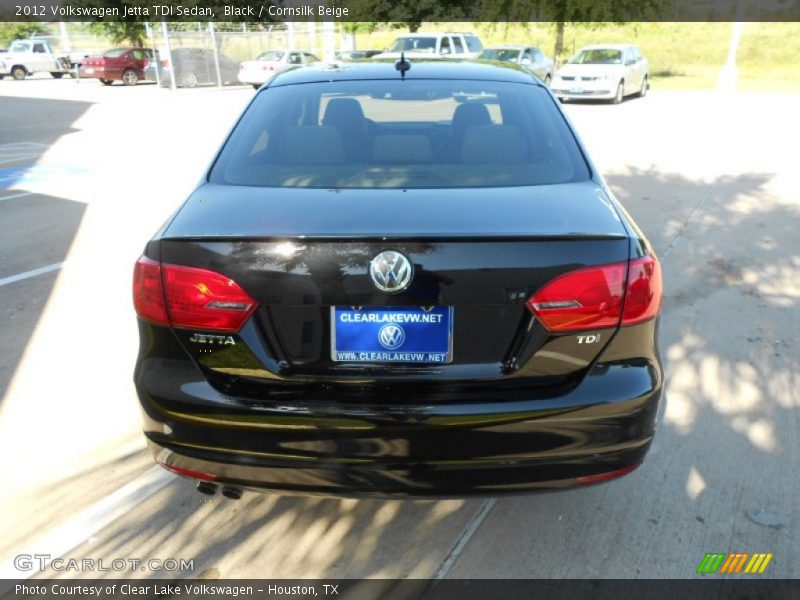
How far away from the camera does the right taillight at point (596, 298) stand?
2.15m

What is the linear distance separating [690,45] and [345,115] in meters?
46.9

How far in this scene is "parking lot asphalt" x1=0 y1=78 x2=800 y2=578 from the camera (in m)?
2.68

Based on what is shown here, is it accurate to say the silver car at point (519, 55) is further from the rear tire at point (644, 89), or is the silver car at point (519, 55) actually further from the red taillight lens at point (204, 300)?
the red taillight lens at point (204, 300)

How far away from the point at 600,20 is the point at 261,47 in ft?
46.8

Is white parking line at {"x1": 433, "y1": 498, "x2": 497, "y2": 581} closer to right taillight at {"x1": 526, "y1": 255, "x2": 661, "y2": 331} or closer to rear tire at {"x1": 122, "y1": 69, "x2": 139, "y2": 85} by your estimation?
right taillight at {"x1": 526, "y1": 255, "x2": 661, "y2": 331}

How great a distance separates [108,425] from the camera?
356 cm

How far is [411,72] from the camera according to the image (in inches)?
141

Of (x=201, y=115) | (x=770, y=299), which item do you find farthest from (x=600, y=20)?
(x=770, y=299)

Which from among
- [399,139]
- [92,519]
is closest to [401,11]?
[399,139]

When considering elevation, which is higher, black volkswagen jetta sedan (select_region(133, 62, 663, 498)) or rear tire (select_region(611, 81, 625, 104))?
black volkswagen jetta sedan (select_region(133, 62, 663, 498))

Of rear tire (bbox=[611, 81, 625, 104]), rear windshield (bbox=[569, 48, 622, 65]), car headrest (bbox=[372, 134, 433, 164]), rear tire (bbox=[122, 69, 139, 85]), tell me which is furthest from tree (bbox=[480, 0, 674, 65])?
car headrest (bbox=[372, 134, 433, 164])

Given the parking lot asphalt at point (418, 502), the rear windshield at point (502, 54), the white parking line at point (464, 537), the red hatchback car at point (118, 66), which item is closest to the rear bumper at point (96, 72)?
the red hatchback car at point (118, 66)

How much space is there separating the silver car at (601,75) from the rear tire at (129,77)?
19142 millimetres

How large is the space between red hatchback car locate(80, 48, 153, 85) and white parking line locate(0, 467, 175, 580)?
3022cm
